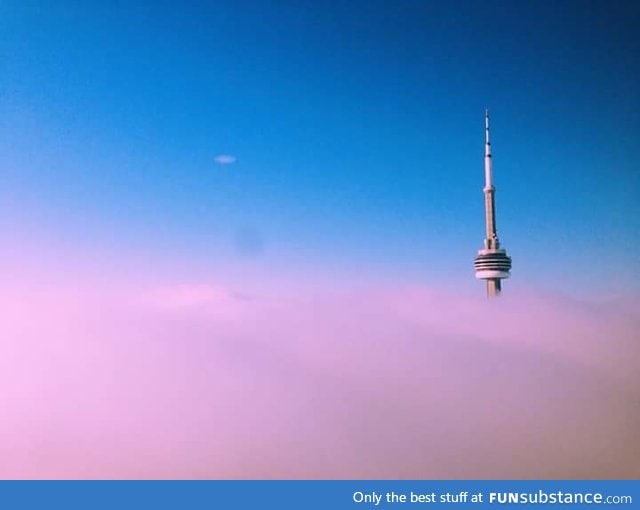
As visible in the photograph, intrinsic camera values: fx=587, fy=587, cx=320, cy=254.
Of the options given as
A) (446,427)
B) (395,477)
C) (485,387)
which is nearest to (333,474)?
(395,477)

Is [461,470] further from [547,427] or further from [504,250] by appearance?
[504,250]
